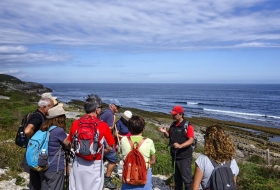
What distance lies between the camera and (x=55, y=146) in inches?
177

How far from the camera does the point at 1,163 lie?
8352 mm

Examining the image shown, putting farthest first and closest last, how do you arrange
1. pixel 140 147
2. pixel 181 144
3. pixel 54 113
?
pixel 181 144
pixel 54 113
pixel 140 147

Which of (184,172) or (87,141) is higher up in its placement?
(87,141)

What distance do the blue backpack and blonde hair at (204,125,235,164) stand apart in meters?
2.49

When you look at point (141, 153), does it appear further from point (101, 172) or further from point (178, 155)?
point (178, 155)

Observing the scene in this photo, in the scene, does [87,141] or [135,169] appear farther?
[135,169]

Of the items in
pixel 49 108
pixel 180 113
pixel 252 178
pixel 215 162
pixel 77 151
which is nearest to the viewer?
pixel 215 162

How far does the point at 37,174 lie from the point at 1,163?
4.31 m

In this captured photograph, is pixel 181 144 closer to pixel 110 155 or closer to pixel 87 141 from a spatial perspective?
pixel 110 155

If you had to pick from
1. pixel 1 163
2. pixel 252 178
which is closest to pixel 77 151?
pixel 1 163

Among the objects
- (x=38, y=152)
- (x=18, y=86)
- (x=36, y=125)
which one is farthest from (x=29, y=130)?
(x=18, y=86)

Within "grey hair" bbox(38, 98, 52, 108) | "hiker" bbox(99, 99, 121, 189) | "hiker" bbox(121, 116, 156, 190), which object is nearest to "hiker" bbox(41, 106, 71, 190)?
"grey hair" bbox(38, 98, 52, 108)

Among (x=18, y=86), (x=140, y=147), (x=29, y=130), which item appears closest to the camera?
(x=140, y=147)

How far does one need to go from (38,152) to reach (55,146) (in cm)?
27
